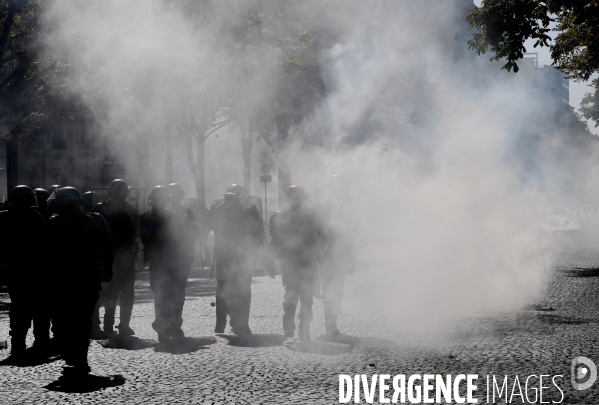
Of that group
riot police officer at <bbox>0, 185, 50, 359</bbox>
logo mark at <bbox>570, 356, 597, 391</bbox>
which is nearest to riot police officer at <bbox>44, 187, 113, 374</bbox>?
riot police officer at <bbox>0, 185, 50, 359</bbox>

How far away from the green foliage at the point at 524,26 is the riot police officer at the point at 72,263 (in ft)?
35.8

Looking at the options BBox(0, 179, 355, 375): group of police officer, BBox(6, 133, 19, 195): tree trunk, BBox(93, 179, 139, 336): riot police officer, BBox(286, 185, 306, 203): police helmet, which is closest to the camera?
BBox(0, 179, 355, 375): group of police officer

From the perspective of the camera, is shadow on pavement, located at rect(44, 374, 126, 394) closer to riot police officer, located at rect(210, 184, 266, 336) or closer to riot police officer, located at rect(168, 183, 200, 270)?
riot police officer, located at rect(168, 183, 200, 270)

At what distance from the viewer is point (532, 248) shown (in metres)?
19.0

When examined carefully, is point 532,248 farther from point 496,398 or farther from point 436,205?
point 496,398

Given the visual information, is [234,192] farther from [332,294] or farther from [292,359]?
[292,359]

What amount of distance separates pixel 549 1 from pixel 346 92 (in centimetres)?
521

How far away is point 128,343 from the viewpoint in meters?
9.41

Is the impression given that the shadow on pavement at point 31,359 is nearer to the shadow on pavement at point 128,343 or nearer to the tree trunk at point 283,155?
the shadow on pavement at point 128,343

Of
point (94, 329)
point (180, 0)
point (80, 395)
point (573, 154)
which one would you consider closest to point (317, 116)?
point (180, 0)

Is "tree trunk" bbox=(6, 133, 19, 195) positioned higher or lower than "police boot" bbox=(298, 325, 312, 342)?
higher

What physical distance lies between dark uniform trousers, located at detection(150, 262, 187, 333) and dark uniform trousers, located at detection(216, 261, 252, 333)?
56 centimetres

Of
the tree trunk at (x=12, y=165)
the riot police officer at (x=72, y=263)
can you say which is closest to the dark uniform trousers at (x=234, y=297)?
the riot police officer at (x=72, y=263)

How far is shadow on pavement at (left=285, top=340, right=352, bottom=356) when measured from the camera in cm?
847
